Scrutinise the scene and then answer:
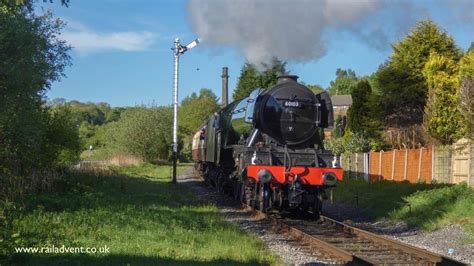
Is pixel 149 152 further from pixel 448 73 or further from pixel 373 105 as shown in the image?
pixel 448 73

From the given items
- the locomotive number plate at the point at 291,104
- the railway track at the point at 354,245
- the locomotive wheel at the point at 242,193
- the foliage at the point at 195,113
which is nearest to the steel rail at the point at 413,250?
the railway track at the point at 354,245

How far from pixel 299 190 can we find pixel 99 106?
529 feet

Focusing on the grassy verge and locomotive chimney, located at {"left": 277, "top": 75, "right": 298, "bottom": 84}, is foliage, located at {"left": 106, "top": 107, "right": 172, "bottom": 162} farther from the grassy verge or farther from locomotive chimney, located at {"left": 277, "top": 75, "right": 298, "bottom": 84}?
locomotive chimney, located at {"left": 277, "top": 75, "right": 298, "bottom": 84}

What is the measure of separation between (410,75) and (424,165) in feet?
43.6

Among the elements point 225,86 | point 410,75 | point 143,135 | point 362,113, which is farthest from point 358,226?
point 143,135

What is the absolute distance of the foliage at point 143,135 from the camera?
185ft

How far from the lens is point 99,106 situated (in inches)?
6718

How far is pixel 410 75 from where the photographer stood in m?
36.9

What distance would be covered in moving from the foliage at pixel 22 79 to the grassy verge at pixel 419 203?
34.3ft

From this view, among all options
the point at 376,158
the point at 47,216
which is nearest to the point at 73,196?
the point at 47,216

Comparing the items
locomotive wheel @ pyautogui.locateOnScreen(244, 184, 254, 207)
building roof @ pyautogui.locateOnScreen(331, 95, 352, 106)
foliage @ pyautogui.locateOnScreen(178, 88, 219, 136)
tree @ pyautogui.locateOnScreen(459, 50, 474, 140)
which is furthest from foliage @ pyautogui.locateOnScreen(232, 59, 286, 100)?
foliage @ pyautogui.locateOnScreen(178, 88, 219, 136)

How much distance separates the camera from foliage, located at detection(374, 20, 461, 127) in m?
36.4

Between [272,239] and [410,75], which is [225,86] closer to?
[410,75]

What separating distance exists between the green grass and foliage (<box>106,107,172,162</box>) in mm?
40537
